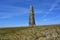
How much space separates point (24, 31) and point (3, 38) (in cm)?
354

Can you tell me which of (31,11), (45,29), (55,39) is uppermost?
(31,11)

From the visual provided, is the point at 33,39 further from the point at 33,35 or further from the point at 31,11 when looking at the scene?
the point at 31,11

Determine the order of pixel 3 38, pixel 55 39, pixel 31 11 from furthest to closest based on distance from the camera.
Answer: pixel 31 11, pixel 55 39, pixel 3 38

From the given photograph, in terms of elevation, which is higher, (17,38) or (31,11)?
(31,11)

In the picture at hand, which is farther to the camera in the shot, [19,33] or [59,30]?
[59,30]

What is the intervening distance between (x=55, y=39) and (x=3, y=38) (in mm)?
6920

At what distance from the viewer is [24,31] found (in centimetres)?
2017

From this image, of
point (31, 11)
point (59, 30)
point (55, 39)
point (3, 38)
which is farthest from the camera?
point (31, 11)

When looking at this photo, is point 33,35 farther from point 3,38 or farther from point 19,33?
point 3,38

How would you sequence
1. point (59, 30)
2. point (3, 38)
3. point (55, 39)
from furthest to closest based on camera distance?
point (59, 30)
point (55, 39)
point (3, 38)

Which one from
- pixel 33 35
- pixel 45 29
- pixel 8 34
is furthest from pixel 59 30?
pixel 8 34

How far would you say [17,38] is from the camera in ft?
59.3

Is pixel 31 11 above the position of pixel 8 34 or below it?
above

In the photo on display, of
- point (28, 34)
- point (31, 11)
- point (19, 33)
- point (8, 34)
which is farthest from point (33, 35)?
point (31, 11)
